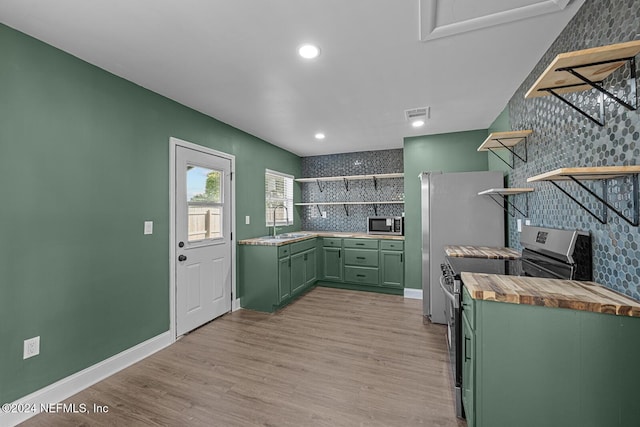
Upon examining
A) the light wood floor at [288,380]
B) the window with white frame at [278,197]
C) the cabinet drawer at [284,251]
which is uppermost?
the window with white frame at [278,197]

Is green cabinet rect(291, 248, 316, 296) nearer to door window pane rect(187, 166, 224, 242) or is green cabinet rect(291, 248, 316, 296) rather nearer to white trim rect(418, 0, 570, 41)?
door window pane rect(187, 166, 224, 242)

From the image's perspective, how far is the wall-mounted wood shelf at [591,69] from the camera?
1.13 m

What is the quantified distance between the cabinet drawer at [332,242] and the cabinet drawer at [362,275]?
42cm

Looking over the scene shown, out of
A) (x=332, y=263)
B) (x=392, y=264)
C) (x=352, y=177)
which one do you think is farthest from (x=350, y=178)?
(x=392, y=264)

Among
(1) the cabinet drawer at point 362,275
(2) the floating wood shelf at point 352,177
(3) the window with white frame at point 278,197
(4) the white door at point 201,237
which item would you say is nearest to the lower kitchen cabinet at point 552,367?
(4) the white door at point 201,237

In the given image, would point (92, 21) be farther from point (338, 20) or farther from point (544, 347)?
point (544, 347)

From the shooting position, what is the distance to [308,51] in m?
2.00

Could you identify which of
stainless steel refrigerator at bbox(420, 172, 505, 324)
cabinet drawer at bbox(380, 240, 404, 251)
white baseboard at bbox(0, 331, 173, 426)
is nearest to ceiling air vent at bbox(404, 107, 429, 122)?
stainless steel refrigerator at bbox(420, 172, 505, 324)

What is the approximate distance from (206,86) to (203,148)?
2.80 feet

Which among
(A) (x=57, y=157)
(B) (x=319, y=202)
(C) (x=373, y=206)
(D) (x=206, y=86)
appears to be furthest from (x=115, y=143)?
(C) (x=373, y=206)

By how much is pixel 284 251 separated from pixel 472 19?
10.1ft

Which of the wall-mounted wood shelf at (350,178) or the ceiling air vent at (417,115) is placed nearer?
the ceiling air vent at (417,115)

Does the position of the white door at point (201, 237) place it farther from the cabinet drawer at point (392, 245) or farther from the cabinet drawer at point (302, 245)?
the cabinet drawer at point (392, 245)

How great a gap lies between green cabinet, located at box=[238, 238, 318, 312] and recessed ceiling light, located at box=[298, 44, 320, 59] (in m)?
2.32
